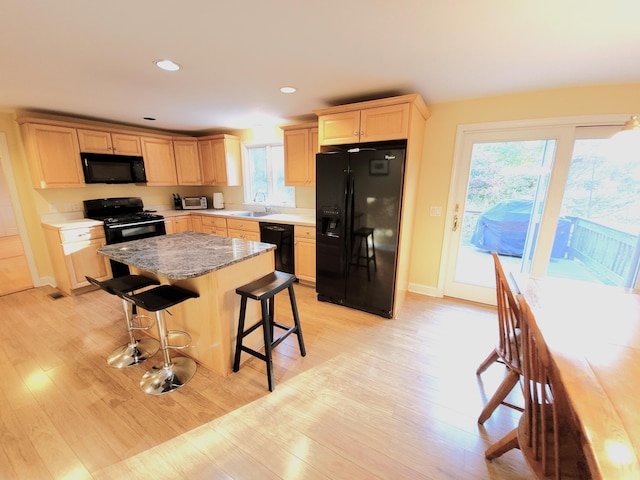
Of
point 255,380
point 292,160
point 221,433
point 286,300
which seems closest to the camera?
point 221,433

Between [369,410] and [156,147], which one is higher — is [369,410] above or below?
below

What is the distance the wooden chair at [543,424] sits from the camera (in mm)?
873

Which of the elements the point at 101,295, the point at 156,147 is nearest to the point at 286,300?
the point at 101,295

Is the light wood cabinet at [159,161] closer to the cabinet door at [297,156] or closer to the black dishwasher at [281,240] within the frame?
the black dishwasher at [281,240]

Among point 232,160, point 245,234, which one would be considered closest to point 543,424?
point 245,234

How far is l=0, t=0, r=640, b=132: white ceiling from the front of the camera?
1.33 meters

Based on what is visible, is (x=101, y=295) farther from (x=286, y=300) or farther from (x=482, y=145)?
(x=482, y=145)

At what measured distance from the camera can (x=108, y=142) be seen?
3.63m

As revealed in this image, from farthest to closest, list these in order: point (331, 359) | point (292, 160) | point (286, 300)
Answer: point (292, 160)
point (286, 300)
point (331, 359)

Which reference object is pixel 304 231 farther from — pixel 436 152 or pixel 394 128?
pixel 436 152

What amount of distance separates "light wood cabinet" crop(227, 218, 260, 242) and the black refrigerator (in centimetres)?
123

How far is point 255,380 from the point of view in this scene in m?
1.94

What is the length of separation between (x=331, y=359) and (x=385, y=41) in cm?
234

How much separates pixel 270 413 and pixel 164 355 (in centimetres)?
91
